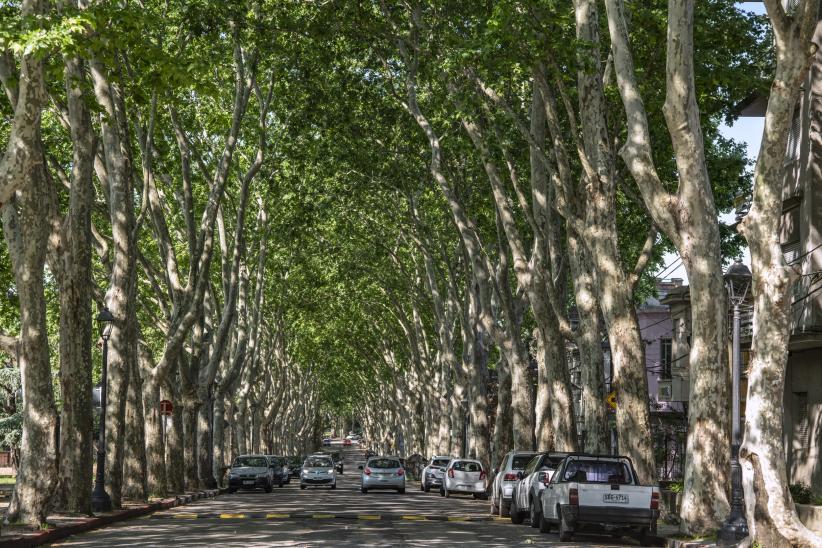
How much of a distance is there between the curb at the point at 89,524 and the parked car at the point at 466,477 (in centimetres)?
952

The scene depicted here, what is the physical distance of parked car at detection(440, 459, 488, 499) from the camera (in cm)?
3875

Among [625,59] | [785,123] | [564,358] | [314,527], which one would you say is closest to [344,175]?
[564,358]

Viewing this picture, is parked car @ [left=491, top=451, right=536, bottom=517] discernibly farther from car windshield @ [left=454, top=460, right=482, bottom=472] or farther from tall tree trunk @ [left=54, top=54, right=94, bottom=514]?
car windshield @ [left=454, top=460, right=482, bottom=472]

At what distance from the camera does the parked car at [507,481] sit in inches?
1030

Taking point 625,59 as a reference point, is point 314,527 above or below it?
below

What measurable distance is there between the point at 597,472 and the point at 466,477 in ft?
62.5

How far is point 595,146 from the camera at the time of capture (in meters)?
21.0

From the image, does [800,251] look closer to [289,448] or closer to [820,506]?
[820,506]

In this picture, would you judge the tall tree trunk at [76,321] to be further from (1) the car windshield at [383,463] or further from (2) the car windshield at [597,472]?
(1) the car windshield at [383,463]

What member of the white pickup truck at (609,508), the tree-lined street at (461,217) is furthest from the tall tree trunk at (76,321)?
the white pickup truck at (609,508)

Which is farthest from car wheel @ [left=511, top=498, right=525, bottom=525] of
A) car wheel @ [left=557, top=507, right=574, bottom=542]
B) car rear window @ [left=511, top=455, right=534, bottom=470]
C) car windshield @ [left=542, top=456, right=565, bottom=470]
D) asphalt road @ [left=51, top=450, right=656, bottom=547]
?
car wheel @ [left=557, top=507, right=574, bottom=542]

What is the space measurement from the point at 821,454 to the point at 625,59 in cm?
1275

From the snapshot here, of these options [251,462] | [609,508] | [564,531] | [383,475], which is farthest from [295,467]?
[609,508]

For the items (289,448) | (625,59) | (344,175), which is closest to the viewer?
(625,59)
